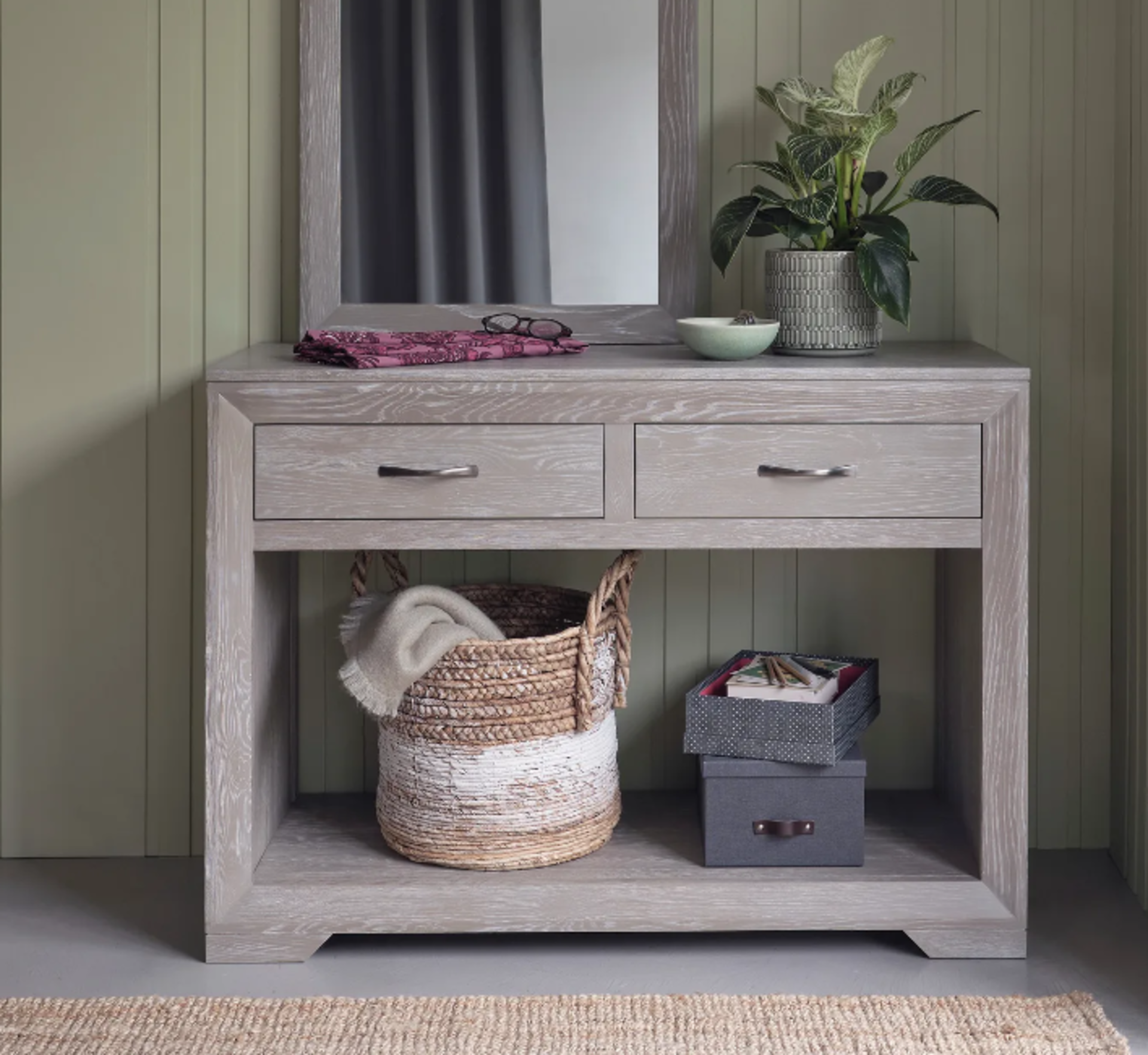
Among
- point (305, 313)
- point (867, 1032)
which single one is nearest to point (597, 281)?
point (305, 313)

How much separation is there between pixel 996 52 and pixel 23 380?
170cm

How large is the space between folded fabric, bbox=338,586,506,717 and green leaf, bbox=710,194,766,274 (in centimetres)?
66

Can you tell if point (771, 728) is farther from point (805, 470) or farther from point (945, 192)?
point (945, 192)

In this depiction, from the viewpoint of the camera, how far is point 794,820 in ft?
7.75

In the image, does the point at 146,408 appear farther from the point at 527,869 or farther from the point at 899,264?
the point at 899,264

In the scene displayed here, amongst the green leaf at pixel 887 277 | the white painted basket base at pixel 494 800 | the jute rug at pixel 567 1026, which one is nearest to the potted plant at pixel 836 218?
the green leaf at pixel 887 277

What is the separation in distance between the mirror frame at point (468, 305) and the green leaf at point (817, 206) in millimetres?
263

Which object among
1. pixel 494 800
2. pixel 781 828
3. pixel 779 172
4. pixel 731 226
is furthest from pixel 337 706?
pixel 779 172

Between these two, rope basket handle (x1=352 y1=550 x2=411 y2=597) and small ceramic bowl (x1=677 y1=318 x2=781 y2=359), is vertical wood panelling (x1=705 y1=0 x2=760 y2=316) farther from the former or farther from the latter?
rope basket handle (x1=352 y1=550 x2=411 y2=597)

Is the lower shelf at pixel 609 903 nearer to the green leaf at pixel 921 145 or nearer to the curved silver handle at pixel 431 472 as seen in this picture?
the curved silver handle at pixel 431 472

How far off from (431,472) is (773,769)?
27.1 inches

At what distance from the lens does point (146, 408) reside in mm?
2643

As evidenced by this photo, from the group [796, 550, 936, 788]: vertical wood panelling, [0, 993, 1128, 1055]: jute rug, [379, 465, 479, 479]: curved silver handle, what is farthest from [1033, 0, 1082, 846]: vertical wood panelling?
[379, 465, 479, 479]: curved silver handle

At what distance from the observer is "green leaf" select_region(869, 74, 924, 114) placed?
7.83 ft
